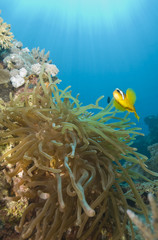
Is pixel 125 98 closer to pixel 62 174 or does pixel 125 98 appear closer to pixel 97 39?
pixel 62 174

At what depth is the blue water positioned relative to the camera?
197ft

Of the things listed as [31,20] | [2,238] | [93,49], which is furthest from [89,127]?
[93,49]

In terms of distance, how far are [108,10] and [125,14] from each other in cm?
811

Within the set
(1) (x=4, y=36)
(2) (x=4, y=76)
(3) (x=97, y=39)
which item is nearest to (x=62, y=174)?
(2) (x=4, y=76)

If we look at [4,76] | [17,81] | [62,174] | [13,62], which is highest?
[13,62]

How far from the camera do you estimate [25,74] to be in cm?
321

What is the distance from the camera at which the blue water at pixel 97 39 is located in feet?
197

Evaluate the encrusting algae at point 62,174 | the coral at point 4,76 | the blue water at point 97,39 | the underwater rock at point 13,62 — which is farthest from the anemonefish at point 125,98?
the blue water at point 97,39

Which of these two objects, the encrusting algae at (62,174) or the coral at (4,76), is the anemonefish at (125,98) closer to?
the encrusting algae at (62,174)

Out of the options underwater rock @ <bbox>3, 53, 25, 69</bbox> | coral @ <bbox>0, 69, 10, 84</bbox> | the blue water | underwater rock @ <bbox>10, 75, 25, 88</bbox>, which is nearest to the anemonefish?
underwater rock @ <bbox>10, 75, 25, 88</bbox>

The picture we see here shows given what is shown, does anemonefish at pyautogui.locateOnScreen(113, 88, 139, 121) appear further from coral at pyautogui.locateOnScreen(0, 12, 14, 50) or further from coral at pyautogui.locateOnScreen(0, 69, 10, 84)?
coral at pyautogui.locateOnScreen(0, 12, 14, 50)

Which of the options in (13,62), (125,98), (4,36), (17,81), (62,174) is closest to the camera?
(62,174)

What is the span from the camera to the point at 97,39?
286 ft

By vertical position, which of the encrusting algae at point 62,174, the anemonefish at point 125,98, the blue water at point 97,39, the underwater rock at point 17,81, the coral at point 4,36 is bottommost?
the encrusting algae at point 62,174
